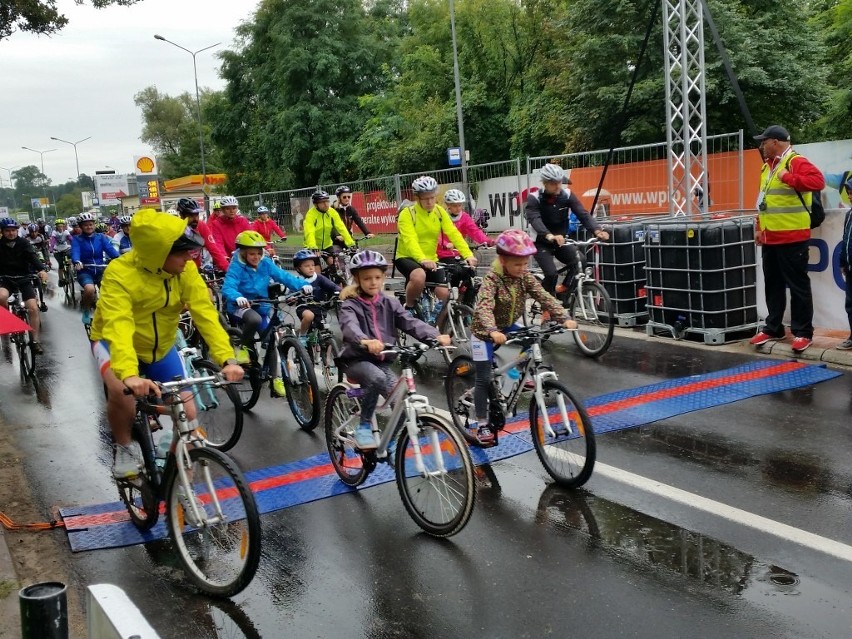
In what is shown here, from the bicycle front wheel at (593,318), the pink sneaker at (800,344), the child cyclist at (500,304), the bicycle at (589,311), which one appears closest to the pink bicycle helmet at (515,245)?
the child cyclist at (500,304)

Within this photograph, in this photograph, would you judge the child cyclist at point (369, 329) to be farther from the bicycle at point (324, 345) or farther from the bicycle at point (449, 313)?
the bicycle at point (449, 313)

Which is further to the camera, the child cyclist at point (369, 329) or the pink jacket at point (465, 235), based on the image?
the pink jacket at point (465, 235)

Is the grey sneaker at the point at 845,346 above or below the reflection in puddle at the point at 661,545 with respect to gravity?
above

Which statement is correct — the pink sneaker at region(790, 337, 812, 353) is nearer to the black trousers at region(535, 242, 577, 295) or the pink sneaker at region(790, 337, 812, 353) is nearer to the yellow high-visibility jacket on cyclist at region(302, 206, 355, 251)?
the black trousers at region(535, 242, 577, 295)

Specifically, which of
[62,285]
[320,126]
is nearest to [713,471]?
[62,285]

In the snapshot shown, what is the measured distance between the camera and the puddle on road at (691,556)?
4035 millimetres

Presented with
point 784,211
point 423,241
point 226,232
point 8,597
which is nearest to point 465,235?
point 423,241

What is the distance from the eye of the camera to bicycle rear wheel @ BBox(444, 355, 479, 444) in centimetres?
660

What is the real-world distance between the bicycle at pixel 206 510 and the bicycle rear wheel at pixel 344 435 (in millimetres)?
1342

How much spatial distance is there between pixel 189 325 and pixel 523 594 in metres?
8.86

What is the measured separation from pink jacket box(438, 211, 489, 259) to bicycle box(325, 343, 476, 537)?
5.30 m

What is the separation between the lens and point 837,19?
26953 mm

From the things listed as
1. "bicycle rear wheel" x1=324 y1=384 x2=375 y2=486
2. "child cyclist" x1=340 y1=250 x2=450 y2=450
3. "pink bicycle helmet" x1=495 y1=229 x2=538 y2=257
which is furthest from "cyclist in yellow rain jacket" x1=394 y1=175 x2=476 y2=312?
"child cyclist" x1=340 y1=250 x2=450 y2=450

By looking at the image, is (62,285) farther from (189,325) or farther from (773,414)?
(773,414)
